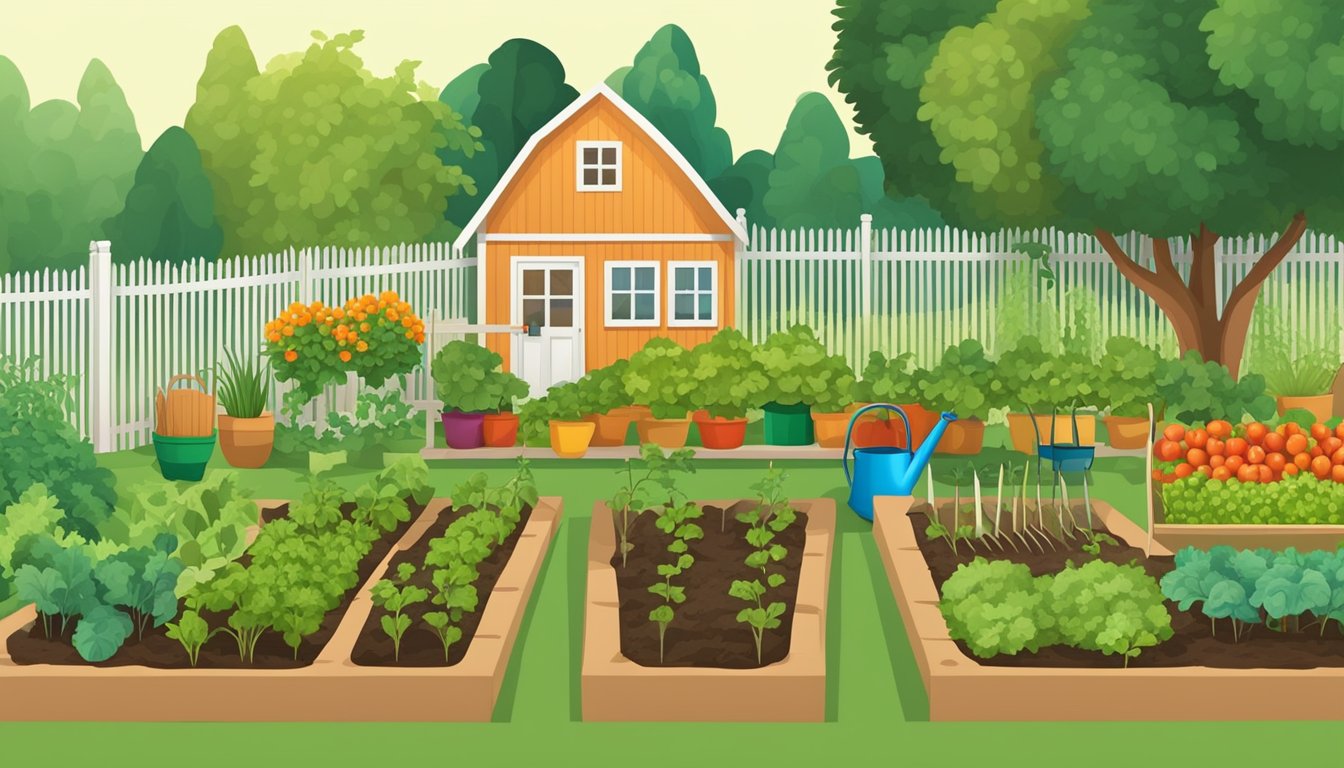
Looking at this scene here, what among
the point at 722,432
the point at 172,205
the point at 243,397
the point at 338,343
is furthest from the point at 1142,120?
the point at 172,205

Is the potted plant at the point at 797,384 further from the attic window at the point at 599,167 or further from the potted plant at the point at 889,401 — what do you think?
the attic window at the point at 599,167

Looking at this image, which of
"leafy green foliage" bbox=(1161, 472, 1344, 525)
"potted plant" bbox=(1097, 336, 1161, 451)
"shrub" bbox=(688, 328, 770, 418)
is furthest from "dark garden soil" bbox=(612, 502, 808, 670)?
"potted plant" bbox=(1097, 336, 1161, 451)

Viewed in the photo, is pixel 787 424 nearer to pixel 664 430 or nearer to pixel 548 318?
pixel 664 430

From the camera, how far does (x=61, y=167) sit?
34312 millimetres

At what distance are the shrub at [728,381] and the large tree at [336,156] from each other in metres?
11.9

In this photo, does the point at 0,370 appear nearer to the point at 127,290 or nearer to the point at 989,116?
the point at 127,290

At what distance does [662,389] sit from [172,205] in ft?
48.9

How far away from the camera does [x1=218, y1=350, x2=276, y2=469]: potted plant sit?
14.5 metres

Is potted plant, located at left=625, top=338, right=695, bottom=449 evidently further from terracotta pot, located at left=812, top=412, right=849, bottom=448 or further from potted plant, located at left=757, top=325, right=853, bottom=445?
terracotta pot, located at left=812, top=412, right=849, bottom=448

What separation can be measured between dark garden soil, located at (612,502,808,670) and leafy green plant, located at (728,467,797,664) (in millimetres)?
46
